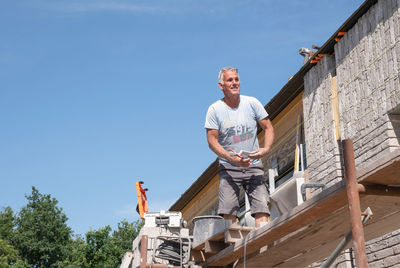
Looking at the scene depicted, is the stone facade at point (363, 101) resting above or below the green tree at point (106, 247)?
below

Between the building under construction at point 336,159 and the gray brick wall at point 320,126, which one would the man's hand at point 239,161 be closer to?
the building under construction at point 336,159

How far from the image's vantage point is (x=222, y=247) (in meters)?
6.57

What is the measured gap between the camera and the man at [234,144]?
620 cm

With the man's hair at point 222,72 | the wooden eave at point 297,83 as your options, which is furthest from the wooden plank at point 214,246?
the wooden eave at point 297,83

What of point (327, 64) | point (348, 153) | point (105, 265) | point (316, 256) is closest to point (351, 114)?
point (327, 64)

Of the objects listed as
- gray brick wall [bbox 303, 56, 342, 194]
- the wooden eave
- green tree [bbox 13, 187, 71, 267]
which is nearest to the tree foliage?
green tree [bbox 13, 187, 71, 267]

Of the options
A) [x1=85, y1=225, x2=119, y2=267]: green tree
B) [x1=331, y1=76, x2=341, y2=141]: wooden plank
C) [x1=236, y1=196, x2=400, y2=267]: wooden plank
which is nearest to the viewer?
[x1=236, y1=196, x2=400, y2=267]: wooden plank

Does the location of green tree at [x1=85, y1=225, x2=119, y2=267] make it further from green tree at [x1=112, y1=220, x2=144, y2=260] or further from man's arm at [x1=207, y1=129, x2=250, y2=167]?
man's arm at [x1=207, y1=129, x2=250, y2=167]

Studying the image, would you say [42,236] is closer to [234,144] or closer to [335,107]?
[335,107]

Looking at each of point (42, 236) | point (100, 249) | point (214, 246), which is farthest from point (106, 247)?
point (214, 246)

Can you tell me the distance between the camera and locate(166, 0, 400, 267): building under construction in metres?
4.38

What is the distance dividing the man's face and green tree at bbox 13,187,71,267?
37.9 metres

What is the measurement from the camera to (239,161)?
586cm

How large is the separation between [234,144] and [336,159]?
4383 mm
